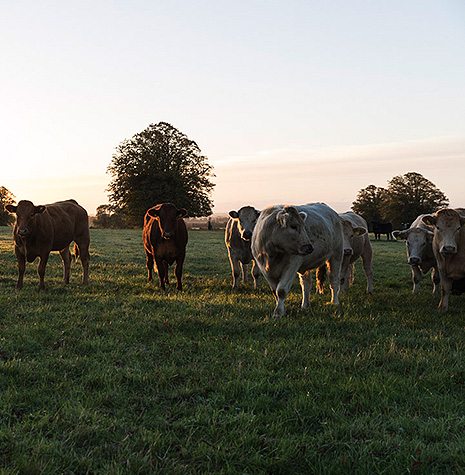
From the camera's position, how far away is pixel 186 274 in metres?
14.1

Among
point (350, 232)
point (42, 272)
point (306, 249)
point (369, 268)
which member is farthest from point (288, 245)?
point (42, 272)

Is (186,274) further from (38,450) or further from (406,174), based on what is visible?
(406,174)

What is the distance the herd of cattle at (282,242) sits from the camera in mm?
7816

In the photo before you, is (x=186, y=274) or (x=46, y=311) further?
(x=186, y=274)

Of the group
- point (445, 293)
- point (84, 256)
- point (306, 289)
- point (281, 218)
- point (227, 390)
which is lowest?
point (227, 390)

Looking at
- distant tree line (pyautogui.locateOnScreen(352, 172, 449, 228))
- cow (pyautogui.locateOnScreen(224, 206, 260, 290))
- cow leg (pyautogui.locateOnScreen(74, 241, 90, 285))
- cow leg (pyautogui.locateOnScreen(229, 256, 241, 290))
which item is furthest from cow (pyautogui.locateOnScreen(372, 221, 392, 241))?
cow leg (pyautogui.locateOnScreen(74, 241, 90, 285))

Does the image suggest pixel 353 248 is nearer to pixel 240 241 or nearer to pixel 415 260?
pixel 415 260

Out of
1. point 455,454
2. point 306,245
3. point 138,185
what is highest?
point 138,185

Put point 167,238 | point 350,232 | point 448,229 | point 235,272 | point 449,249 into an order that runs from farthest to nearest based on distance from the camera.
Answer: point 235,272
point 350,232
point 167,238
point 448,229
point 449,249

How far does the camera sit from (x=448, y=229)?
27.6 feet

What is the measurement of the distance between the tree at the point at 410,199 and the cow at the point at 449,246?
6269 centimetres

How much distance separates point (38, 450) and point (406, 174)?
7569 centimetres

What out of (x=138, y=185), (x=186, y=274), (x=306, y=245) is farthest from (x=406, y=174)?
(x=306, y=245)

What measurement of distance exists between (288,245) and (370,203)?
74.3 m
